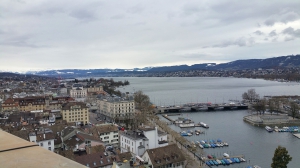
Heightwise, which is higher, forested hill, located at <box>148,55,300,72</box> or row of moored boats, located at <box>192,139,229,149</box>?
forested hill, located at <box>148,55,300,72</box>

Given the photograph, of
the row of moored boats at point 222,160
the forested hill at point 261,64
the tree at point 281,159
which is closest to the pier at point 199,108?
the row of moored boats at point 222,160

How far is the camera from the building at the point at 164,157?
26.9ft

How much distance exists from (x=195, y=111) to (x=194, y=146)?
12.9 m

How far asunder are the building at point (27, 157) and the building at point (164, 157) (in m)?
7.63

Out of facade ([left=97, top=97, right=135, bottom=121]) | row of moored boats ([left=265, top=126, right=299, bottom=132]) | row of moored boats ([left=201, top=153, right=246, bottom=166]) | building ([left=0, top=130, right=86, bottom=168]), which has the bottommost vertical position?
row of moored boats ([left=201, top=153, right=246, bottom=166])

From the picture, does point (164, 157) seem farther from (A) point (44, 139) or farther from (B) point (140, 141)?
(A) point (44, 139)

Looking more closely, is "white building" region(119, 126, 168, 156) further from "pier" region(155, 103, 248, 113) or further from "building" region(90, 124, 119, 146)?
"pier" region(155, 103, 248, 113)

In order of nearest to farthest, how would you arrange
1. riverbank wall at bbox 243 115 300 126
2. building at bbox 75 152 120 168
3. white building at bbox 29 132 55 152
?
1. building at bbox 75 152 120 168
2. white building at bbox 29 132 55 152
3. riverbank wall at bbox 243 115 300 126

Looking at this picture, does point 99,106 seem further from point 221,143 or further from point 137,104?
point 221,143

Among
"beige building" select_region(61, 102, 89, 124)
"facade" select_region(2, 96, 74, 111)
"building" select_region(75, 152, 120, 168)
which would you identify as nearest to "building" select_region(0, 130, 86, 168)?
"building" select_region(75, 152, 120, 168)

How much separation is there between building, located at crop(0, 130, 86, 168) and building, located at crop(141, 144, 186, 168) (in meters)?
7.63

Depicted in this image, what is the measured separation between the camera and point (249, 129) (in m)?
15.9

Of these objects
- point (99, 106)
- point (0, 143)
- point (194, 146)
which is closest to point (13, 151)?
point (0, 143)

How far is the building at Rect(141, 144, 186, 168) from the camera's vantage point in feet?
26.9
